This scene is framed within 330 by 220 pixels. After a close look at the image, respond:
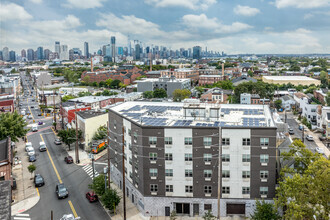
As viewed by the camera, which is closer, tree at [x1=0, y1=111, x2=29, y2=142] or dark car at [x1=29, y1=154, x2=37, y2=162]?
tree at [x1=0, y1=111, x2=29, y2=142]

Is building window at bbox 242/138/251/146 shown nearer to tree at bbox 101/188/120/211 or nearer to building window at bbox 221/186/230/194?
building window at bbox 221/186/230/194

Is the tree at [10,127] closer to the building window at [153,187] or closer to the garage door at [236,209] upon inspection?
the building window at [153,187]

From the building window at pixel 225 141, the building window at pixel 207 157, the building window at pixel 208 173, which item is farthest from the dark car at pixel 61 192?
the building window at pixel 225 141

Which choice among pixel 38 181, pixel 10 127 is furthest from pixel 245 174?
pixel 10 127

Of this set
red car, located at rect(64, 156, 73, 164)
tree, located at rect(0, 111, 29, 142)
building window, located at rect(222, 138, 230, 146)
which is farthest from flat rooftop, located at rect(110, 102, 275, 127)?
tree, located at rect(0, 111, 29, 142)

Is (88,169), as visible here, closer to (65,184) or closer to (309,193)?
(65,184)

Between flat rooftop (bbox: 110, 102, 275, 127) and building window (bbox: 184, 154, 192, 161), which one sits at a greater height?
flat rooftop (bbox: 110, 102, 275, 127)

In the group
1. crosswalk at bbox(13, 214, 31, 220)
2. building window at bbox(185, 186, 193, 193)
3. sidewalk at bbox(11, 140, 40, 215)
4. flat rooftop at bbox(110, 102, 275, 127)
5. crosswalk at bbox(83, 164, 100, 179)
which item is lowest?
crosswalk at bbox(13, 214, 31, 220)
